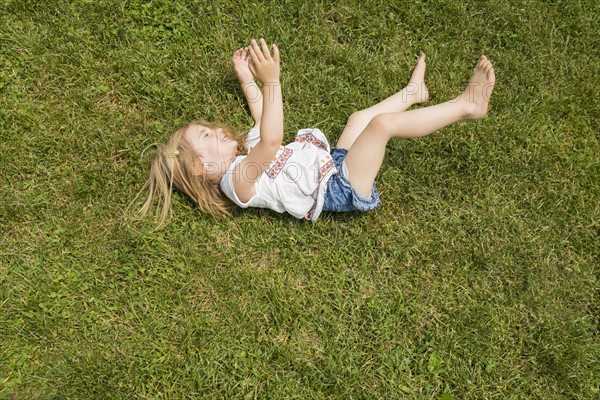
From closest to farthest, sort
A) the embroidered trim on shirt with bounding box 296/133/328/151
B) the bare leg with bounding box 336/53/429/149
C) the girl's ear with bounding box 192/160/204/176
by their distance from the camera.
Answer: the girl's ear with bounding box 192/160/204/176 < the embroidered trim on shirt with bounding box 296/133/328/151 < the bare leg with bounding box 336/53/429/149

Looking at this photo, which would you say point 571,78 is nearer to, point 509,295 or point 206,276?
point 509,295

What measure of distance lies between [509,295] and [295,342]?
140cm

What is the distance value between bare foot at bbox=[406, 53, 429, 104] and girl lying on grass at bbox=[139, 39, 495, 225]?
0.36 m

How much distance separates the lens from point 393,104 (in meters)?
3.46

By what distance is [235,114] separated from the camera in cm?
348

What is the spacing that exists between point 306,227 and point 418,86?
1275mm

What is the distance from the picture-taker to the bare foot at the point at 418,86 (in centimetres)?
349

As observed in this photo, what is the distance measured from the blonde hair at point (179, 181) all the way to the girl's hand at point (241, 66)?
383 mm

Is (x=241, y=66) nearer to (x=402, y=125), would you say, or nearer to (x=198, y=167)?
(x=198, y=167)

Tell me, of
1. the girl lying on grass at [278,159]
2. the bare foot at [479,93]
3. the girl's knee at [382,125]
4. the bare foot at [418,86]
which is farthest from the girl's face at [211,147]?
the bare foot at [479,93]

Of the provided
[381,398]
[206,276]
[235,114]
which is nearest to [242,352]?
[206,276]

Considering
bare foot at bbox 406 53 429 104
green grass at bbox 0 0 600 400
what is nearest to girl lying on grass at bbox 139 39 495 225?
green grass at bbox 0 0 600 400

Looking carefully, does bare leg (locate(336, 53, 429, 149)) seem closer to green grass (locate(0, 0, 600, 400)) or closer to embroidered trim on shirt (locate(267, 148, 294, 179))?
green grass (locate(0, 0, 600, 400))

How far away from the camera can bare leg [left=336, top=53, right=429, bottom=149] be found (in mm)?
3369
